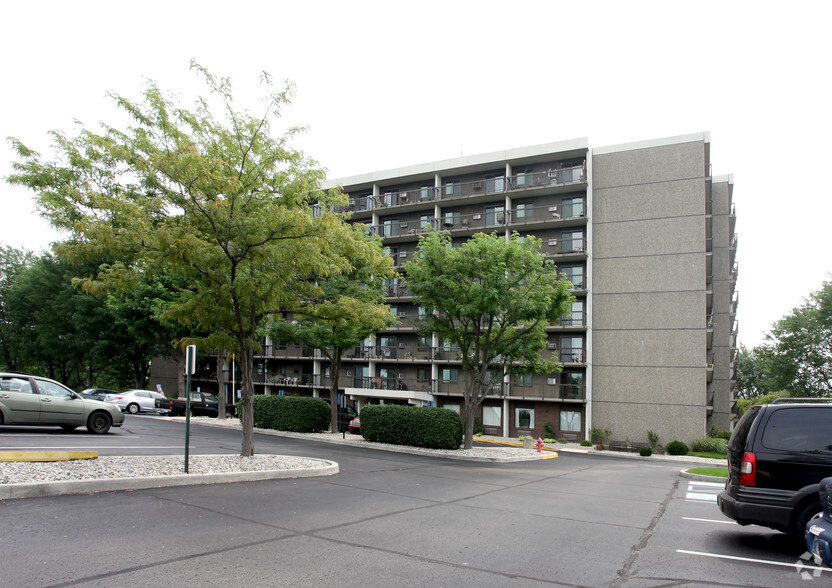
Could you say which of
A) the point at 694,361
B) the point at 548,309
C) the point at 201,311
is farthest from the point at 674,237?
the point at 201,311

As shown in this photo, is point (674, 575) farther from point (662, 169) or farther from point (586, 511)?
point (662, 169)

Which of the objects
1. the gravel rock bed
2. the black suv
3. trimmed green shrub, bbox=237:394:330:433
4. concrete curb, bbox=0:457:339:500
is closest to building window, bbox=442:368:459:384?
trimmed green shrub, bbox=237:394:330:433

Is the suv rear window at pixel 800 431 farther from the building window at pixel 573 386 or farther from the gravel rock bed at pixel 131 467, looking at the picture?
Result: the building window at pixel 573 386

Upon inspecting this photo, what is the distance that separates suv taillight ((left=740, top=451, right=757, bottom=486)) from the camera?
23.5 feet

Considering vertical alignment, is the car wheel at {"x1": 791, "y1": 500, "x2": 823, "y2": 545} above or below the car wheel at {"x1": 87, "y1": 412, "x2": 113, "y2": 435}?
above

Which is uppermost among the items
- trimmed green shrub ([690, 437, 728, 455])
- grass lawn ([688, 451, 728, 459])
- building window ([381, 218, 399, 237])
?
building window ([381, 218, 399, 237])

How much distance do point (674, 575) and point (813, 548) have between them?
1324 millimetres

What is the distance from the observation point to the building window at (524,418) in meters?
37.3

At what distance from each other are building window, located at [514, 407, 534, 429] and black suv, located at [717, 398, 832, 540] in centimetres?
3040

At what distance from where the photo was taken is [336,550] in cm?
649

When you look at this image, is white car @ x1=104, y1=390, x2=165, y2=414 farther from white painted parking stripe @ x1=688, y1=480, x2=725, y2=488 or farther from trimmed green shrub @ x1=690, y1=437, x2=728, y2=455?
trimmed green shrub @ x1=690, y1=437, x2=728, y2=455

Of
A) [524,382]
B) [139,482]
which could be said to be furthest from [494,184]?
[139,482]

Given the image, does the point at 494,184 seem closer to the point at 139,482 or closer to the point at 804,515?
the point at 139,482

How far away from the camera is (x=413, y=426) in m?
23.5
